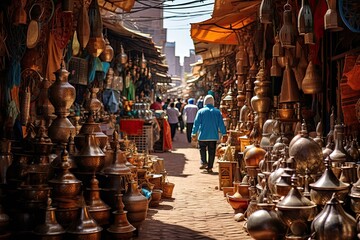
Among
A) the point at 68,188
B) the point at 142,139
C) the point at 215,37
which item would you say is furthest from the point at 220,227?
the point at 142,139

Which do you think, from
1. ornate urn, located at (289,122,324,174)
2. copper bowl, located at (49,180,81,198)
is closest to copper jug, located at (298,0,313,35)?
ornate urn, located at (289,122,324,174)

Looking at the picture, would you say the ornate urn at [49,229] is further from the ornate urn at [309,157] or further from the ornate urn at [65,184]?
the ornate urn at [309,157]

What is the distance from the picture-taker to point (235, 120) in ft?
38.8

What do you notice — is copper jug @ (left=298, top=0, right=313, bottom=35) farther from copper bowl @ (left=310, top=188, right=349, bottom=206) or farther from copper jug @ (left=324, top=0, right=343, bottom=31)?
copper bowl @ (left=310, top=188, right=349, bottom=206)

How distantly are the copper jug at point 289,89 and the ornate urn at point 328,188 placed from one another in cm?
293

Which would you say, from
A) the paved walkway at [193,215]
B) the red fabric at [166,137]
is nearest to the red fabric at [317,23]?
the paved walkway at [193,215]

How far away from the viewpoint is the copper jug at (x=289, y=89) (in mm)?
7016

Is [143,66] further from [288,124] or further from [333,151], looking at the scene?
[333,151]

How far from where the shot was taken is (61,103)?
215 inches

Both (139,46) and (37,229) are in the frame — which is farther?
(139,46)

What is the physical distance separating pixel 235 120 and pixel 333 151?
7.05 m

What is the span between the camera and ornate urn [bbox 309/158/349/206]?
405cm

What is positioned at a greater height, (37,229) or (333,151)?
(333,151)

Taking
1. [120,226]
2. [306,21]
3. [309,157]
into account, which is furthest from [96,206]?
[306,21]
